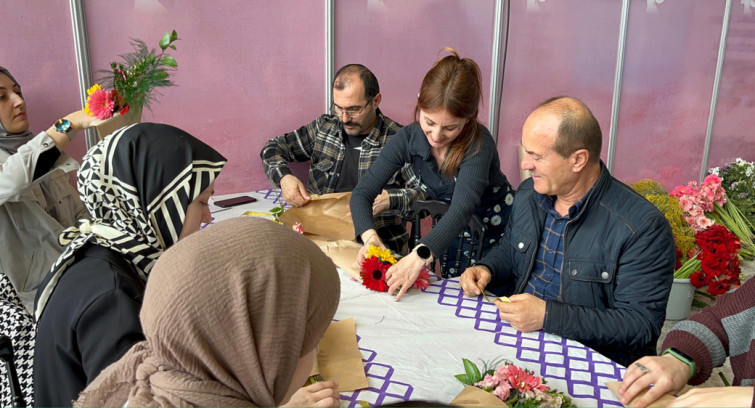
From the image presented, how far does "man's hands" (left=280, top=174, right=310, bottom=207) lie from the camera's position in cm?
272

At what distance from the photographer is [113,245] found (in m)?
1.48

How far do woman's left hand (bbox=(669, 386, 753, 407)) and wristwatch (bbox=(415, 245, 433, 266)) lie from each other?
96 centimetres

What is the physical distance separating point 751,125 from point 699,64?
1.19 metres

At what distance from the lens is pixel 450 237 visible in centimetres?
Result: 226

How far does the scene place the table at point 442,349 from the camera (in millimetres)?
1472

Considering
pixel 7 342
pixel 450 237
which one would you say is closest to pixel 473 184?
pixel 450 237

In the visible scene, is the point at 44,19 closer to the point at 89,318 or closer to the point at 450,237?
the point at 89,318

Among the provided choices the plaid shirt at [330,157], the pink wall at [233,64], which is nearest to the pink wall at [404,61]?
the pink wall at [233,64]

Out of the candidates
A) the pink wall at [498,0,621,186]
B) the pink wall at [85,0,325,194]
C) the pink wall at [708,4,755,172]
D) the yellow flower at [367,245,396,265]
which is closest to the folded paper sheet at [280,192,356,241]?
the yellow flower at [367,245,396,265]

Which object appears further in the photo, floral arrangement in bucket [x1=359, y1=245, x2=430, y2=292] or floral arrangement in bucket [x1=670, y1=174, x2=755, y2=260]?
floral arrangement in bucket [x1=670, y1=174, x2=755, y2=260]

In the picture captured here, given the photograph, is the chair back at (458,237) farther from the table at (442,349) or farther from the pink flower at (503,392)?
the pink flower at (503,392)

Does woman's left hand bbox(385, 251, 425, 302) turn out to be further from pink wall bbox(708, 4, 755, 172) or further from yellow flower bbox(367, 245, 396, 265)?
pink wall bbox(708, 4, 755, 172)

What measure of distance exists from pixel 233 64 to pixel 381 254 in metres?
1.92

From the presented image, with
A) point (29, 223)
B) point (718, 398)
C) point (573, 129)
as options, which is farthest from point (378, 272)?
point (29, 223)
